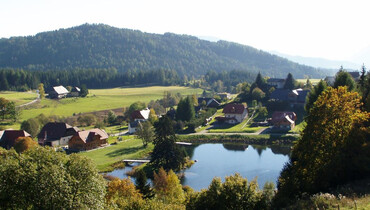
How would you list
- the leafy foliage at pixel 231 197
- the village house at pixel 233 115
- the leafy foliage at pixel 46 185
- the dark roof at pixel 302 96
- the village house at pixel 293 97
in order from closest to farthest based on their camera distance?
the leafy foliage at pixel 46 185 → the leafy foliage at pixel 231 197 → the village house at pixel 233 115 → the dark roof at pixel 302 96 → the village house at pixel 293 97

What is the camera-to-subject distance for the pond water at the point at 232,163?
44344 millimetres

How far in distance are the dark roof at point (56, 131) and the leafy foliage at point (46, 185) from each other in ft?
155

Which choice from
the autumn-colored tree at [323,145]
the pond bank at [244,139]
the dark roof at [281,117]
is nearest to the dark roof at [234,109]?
the dark roof at [281,117]

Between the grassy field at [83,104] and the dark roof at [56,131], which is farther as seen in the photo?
the grassy field at [83,104]

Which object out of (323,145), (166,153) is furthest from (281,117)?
(323,145)

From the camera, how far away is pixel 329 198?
20781 mm

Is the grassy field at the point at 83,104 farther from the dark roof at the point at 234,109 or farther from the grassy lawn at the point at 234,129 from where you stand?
the grassy lawn at the point at 234,129

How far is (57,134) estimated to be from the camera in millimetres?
65688

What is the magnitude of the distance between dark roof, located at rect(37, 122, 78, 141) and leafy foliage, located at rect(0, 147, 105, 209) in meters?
47.2

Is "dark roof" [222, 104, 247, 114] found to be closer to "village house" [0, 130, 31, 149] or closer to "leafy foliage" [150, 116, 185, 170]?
"leafy foliage" [150, 116, 185, 170]

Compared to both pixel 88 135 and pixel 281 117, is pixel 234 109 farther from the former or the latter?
pixel 88 135

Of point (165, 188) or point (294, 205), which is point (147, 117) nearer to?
point (165, 188)

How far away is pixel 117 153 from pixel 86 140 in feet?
23.9

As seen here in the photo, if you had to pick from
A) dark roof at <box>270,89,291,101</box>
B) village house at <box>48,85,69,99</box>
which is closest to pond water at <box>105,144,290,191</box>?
dark roof at <box>270,89,291,101</box>
